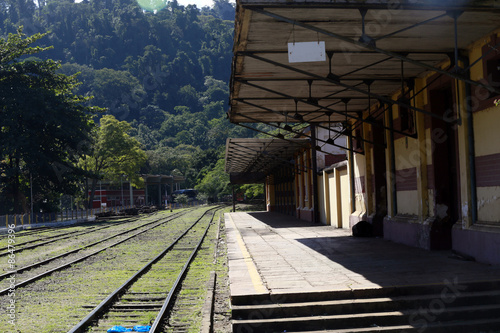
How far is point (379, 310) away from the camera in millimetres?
6457

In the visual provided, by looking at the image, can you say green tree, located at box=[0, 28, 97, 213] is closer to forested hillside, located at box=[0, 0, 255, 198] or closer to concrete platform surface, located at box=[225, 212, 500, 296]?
concrete platform surface, located at box=[225, 212, 500, 296]

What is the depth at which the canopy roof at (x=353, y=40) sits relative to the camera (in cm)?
688

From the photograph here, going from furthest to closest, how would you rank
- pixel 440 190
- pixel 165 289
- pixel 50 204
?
1. pixel 50 204
2. pixel 440 190
3. pixel 165 289

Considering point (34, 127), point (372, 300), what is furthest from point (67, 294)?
point (34, 127)

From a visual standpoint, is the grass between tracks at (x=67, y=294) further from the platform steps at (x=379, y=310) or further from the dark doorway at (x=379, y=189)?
the dark doorway at (x=379, y=189)

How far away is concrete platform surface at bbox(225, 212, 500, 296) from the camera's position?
7055 millimetres

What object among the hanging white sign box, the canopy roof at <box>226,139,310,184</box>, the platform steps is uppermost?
the hanging white sign box

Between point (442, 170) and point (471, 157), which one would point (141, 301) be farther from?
point (442, 170)

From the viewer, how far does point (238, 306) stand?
659 cm

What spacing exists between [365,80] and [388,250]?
3881 mm

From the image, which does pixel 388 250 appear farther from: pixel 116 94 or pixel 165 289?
pixel 116 94

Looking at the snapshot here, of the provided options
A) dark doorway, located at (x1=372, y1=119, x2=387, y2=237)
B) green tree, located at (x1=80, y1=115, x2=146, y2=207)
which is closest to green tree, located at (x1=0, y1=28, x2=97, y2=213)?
green tree, located at (x1=80, y1=115, x2=146, y2=207)

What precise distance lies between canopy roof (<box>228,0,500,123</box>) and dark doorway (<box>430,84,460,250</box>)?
2.82 feet

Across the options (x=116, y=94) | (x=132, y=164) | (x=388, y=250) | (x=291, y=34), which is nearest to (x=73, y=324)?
(x=291, y=34)
